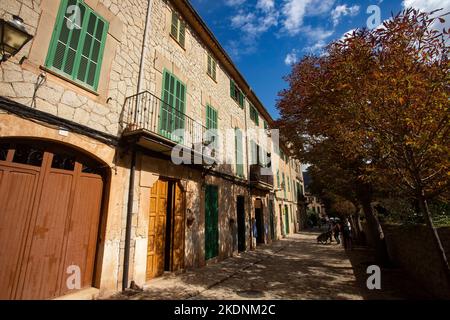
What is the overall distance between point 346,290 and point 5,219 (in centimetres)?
759

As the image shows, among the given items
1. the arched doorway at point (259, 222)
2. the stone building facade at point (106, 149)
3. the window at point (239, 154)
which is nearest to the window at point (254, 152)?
the window at point (239, 154)

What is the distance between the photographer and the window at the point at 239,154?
1265 cm

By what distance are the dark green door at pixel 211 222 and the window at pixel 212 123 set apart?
7.03 ft

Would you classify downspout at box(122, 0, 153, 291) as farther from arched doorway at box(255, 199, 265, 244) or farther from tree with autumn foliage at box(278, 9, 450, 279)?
arched doorway at box(255, 199, 265, 244)

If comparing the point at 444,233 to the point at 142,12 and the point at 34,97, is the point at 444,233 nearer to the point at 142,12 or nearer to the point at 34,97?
the point at 34,97

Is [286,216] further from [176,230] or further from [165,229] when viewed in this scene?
[165,229]

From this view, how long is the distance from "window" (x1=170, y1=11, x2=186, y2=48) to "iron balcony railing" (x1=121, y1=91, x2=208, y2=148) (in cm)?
283

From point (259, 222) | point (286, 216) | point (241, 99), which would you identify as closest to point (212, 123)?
point (241, 99)

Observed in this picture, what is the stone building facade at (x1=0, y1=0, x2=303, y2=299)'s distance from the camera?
4.07 m

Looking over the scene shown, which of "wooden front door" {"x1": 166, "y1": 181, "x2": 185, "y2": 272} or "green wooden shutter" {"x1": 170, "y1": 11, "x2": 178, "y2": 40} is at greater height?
"green wooden shutter" {"x1": 170, "y1": 11, "x2": 178, "y2": 40}

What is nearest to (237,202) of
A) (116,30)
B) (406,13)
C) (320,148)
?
(320,148)

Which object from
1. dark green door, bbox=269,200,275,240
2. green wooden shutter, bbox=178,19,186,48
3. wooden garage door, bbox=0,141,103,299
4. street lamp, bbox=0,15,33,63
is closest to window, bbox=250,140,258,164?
dark green door, bbox=269,200,275,240

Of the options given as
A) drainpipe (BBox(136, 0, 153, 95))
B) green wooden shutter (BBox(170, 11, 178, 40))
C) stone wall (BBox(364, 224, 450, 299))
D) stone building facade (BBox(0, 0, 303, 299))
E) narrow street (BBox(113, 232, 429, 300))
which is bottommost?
narrow street (BBox(113, 232, 429, 300))

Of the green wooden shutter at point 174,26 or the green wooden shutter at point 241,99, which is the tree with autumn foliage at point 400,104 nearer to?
the green wooden shutter at point 174,26
